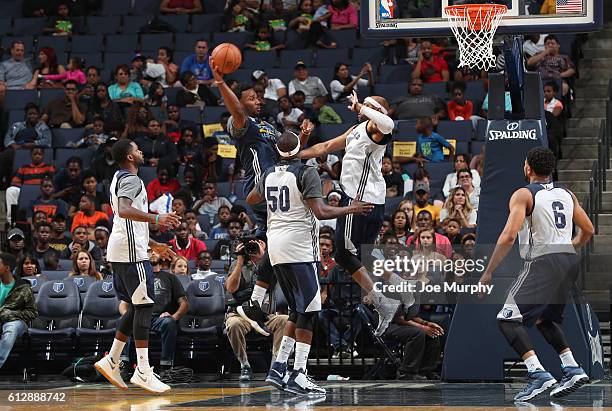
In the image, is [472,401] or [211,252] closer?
[472,401]

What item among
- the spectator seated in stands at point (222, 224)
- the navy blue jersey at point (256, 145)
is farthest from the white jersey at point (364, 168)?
the spectator seated in stands at point (222, 224)

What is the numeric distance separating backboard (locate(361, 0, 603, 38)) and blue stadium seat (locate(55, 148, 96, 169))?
784 cm

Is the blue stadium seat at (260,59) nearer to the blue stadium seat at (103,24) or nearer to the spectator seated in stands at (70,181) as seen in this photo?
the blue stadium seat at (103,24)

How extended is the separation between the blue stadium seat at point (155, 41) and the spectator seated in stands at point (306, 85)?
3.17 meters

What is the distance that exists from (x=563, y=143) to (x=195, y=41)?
23.0ft

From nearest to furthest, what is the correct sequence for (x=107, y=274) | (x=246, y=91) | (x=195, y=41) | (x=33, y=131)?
(x=246, y=91) < (x=107, y=274) < (x=33, y=131) < (x=195, y=41)

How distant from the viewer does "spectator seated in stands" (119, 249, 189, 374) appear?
14.4 metres

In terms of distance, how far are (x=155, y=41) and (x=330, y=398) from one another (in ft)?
41.8

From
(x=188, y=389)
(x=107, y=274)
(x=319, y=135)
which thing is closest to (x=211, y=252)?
(x=107, y=274)

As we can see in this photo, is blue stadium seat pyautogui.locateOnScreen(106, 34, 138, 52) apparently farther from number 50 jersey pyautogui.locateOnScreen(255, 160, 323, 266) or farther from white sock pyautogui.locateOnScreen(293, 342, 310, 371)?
white sock pyautogui.locateOnScreen(293, 342, 310, 371)

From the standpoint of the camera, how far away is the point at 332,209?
10.4 metres

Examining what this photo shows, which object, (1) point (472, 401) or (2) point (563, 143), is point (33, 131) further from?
(1) point (472, 401)

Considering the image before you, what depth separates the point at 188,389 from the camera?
12336 mm

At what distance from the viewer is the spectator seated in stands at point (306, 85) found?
1995 centimetres
